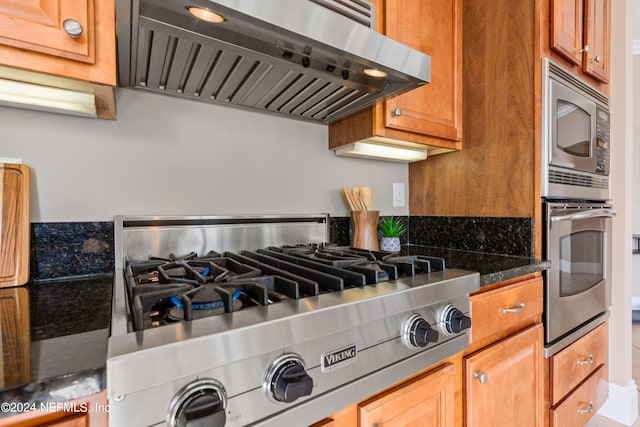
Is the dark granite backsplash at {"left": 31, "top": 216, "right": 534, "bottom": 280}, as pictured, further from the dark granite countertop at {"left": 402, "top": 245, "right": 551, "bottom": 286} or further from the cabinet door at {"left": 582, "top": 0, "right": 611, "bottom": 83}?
the cabinet door at {"left": 582, "top": 0, "right": 611, "bottom": 83}

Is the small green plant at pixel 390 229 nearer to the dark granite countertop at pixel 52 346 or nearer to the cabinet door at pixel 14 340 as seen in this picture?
the dark granite countertop at pixel 52 346

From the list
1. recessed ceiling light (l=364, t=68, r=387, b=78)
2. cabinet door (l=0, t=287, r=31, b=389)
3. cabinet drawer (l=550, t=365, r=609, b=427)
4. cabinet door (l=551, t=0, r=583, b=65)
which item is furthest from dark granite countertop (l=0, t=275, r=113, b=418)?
cabinet door (l=551, t=0, r=583, b=65)

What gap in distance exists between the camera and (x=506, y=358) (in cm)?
100

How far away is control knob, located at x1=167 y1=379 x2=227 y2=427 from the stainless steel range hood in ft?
2.19

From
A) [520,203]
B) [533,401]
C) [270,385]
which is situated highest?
[520,203]

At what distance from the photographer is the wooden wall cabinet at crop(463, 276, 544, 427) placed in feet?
2.94

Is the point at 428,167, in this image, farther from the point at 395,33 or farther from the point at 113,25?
the point at 113,25

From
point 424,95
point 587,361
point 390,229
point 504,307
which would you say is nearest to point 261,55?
point 424,95

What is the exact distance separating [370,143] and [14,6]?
1.03 meters

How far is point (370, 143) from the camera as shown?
129 cm

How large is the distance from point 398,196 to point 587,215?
786 mm

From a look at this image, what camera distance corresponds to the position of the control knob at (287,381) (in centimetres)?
48

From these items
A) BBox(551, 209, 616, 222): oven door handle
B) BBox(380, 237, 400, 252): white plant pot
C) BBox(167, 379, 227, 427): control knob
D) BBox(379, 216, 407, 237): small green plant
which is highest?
BBox(551, 209, 616, 222): oven door handle

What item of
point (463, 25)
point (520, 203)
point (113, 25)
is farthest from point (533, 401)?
point (113, 25)
